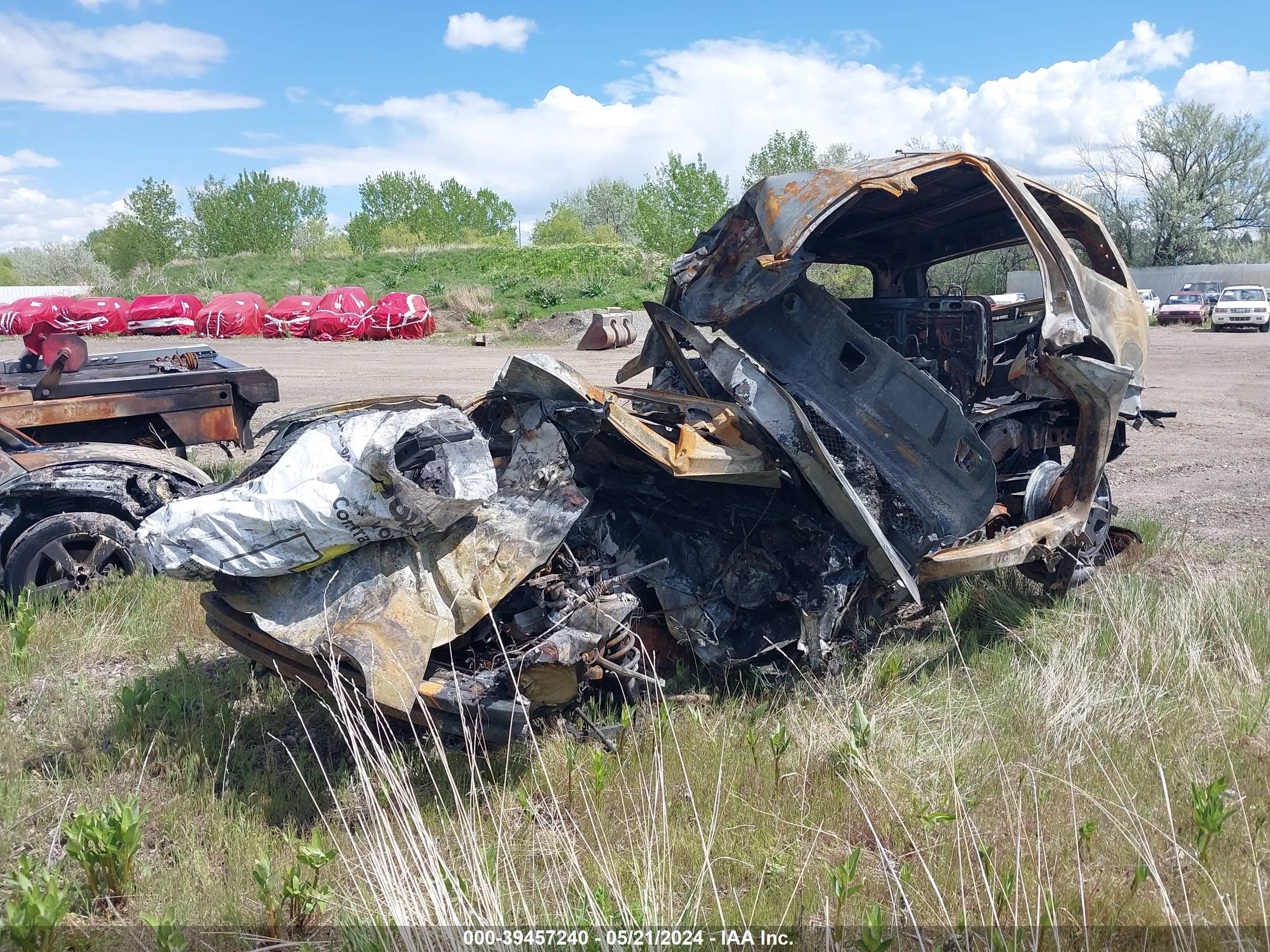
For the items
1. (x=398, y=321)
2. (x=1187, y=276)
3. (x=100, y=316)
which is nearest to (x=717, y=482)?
(x=398, y=321)

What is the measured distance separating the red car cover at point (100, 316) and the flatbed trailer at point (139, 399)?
67.2ft

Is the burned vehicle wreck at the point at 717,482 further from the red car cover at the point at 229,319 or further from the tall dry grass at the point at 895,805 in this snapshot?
the red car cover at the point at 229,319

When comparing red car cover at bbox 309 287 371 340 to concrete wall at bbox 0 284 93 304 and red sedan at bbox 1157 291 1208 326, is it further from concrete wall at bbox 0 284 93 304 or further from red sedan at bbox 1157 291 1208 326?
red sedan at bbox 1157 291 1208 326

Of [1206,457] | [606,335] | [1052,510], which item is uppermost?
[606,335]

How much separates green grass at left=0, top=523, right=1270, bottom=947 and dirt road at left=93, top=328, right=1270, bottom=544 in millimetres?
3039

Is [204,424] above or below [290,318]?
below

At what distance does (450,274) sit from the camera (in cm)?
3422

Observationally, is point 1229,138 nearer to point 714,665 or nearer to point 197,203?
point 714,665

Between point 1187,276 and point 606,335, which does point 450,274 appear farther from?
point 1187,276

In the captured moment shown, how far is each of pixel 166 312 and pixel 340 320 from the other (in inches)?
215

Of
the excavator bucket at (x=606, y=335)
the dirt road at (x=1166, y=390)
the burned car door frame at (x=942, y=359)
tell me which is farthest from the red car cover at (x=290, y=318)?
the burned car door frame at (x=942, y=359)

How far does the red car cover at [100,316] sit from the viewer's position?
82.3 ft

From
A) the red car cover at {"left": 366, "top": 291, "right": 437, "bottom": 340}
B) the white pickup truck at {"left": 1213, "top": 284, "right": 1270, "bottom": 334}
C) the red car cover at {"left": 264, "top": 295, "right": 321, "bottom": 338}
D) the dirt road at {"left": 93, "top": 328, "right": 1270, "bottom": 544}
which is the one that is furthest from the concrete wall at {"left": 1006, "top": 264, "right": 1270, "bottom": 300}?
the red car cover at {"left": 264, "top": 295, "right": 321, "bottom": 338}

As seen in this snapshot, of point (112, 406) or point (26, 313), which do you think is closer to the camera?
point (112, 406)
